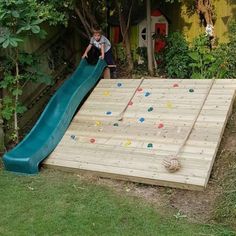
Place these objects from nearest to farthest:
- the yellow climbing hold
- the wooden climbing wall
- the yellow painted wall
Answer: the wooden climbing wall, the yellow climbing hold, the yellow painted wall

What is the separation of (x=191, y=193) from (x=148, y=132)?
1.34m

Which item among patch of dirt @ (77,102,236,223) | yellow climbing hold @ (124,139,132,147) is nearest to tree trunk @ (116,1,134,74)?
yellow climbing hold @ (124,139,132,147)

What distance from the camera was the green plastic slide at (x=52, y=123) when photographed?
5.59m

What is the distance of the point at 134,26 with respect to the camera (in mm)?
8984

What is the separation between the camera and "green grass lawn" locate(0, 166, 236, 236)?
156 inches

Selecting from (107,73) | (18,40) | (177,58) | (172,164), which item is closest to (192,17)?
(177,58)

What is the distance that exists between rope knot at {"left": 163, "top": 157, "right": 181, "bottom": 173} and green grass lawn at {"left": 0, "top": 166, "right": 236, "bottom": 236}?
546 millimetres

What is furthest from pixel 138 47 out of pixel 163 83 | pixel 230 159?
pixel 230 159

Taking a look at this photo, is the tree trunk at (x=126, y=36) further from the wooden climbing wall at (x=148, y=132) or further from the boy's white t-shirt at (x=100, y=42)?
the wooden climbing wall at (x=148, y=132)

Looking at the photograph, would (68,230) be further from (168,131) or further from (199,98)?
(199,98)

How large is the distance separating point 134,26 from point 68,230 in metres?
5.95

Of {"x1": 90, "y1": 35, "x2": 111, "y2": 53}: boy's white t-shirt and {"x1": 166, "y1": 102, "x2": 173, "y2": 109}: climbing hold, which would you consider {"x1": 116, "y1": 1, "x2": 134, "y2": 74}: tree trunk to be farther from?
{"x1": 166, "y1": 102, "x2": 173, "y2": 109}: climbing hold

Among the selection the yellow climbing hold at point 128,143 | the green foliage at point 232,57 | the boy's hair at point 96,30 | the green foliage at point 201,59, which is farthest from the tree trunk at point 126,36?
the yellow climbing hold at point 128,143

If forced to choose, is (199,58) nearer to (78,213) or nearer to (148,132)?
(148,132)
